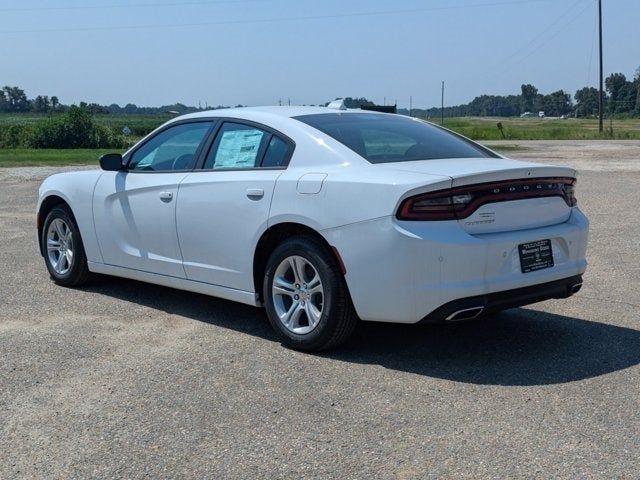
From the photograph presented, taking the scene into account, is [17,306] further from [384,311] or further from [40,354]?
[384,311]

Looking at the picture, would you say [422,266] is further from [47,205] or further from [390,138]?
[47,205]

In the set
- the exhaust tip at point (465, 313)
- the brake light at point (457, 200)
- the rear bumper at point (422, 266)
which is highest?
the brake light at point (457, 200)

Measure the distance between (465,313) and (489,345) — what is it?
79 cm

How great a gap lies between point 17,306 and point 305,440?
3.64 metres

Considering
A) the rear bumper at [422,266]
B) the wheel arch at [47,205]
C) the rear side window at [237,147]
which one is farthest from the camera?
the wheel arch at [47,205]

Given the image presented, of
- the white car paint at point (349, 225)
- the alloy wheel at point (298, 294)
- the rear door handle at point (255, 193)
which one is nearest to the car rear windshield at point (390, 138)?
the white car paint at point (349, 225)

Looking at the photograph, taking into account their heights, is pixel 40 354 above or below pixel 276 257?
below

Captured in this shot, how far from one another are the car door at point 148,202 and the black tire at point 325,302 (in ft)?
3.95

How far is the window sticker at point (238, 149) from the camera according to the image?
5.82m

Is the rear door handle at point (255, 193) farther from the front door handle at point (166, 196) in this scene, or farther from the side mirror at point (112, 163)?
the side mirror at point (112, 163)

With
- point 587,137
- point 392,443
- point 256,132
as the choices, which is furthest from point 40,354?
point 587,137

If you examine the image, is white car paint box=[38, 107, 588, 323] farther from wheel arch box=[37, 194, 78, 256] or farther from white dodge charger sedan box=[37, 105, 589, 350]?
wheel arch box=[37, 194, 78, 256]

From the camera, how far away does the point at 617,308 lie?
21.1 ft

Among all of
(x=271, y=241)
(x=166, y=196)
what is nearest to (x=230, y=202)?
(x=271, y=241)
